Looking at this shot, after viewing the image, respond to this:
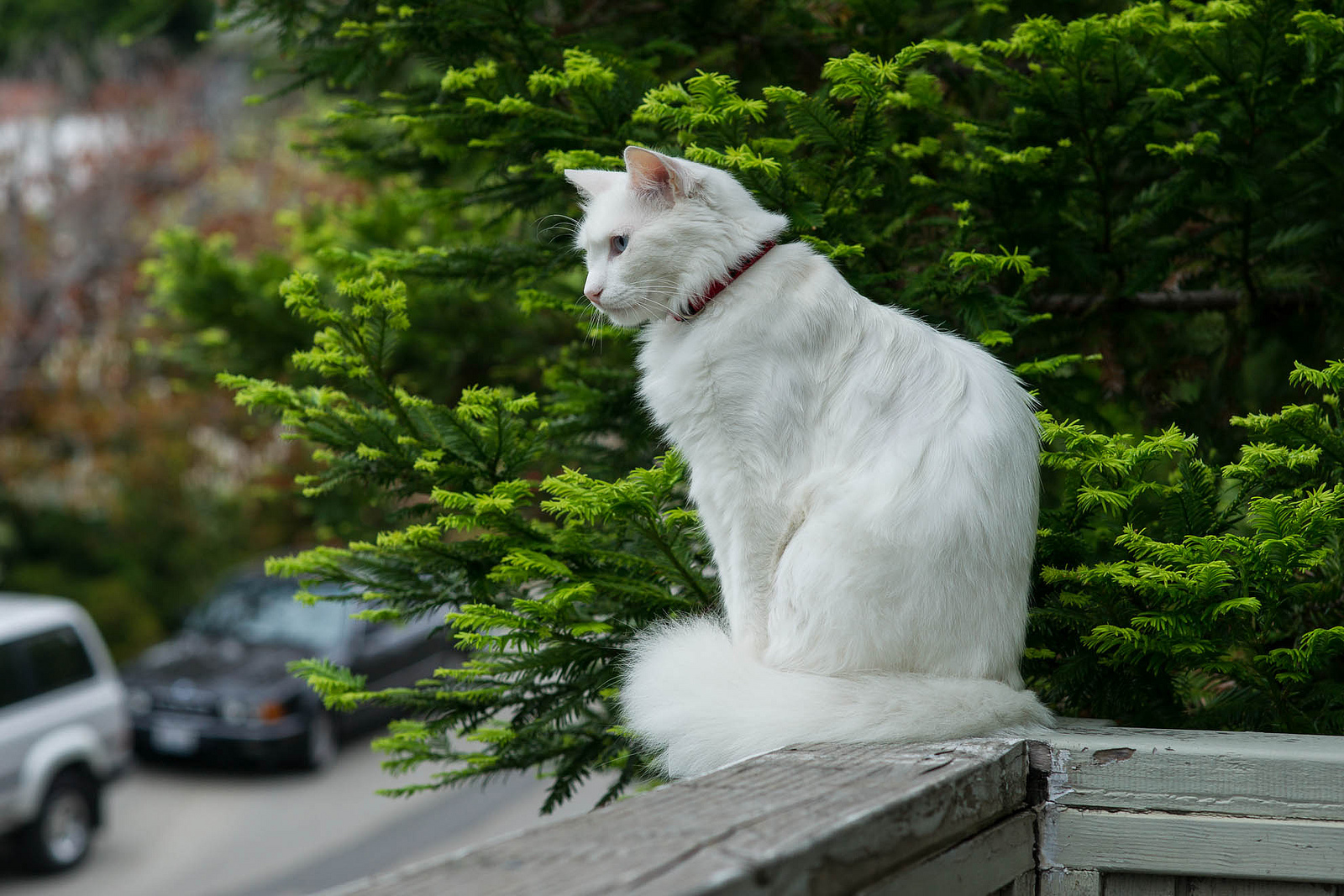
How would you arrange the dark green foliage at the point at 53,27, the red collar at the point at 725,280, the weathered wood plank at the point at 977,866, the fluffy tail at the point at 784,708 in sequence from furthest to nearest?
the dark green foliage at the point at 53,27 → the red collar at the point at 725,280 → the fluffy tail at the point at 784,708 → the weathered wood plank at the point at 977,866

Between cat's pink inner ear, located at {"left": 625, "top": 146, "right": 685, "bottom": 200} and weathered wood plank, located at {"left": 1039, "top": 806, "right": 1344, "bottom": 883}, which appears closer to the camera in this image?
weathered wood plank, located at {"left": 1039, "top": 806, "right": 1344, "bottom": 883}

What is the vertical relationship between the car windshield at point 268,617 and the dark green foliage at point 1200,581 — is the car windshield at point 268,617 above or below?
below

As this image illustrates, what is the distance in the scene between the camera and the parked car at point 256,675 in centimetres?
957

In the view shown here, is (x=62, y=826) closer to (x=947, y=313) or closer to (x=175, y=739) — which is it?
(x=175, y=739)

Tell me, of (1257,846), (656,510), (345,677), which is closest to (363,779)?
(345,677)

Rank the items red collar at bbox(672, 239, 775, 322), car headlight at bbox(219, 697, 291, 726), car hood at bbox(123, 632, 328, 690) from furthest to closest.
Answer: car hood at bbox(123, 632, 328, 690), car headlight at bbox(219, 697, 291, 726), red collar at bbox(672, 239, 775, 322)

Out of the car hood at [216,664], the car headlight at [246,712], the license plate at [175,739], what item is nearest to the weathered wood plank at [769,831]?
the car hood at [216,664]

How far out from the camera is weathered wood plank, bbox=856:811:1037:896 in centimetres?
139

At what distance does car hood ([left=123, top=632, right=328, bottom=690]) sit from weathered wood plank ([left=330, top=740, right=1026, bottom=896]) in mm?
8649

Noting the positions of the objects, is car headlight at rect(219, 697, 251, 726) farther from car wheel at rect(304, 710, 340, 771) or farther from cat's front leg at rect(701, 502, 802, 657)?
cat's front leg at rect(701, 502, 802, 657)

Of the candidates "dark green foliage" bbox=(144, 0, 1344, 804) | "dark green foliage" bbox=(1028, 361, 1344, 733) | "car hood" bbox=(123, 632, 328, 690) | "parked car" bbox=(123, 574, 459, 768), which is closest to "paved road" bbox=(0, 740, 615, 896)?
"parked car" bbox=(123, 574, 459, 768)

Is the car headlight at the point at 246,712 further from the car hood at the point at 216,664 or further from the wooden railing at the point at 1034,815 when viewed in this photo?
the wooden railing at the point at 1034,815

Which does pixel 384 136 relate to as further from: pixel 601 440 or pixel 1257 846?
pixel 1257 846

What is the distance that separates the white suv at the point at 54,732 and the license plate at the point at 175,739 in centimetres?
95
